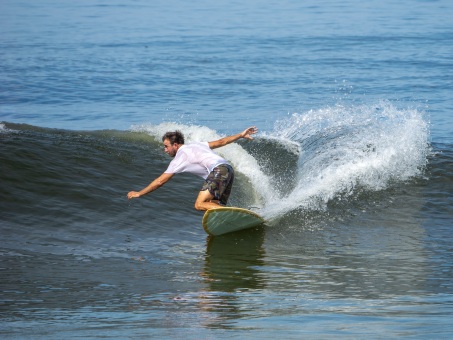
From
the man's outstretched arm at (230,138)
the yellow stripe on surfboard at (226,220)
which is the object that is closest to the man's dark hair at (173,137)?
the man's outstretched arm at (230,138)

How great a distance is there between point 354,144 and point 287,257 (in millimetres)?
5339

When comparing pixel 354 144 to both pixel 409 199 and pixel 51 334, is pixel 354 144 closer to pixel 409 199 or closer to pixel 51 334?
pixel 409 199

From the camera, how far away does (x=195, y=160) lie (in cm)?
941

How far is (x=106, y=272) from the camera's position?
8133 mm

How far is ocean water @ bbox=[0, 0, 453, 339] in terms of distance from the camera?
658 cm

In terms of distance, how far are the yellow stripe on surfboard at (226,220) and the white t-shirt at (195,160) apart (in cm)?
53

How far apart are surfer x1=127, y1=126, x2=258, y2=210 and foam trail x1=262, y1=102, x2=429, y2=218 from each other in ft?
4.08

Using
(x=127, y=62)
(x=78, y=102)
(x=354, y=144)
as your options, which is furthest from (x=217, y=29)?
(x=354, y=144)

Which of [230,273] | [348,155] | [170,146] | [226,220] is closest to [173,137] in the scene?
[170,146]

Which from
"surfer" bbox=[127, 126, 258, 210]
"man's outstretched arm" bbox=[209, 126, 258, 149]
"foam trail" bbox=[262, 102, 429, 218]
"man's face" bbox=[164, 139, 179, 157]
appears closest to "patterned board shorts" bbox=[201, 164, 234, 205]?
"surfer" bbox=[127, 126, 258, 210]

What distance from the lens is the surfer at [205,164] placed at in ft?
30.7

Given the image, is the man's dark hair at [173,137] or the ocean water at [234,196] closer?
the ocean water at [234,196]

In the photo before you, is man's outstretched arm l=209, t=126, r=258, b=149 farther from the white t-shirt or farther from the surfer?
the white t-shirt

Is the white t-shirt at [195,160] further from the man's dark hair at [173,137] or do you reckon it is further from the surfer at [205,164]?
the man's dark hair at [173,137]
